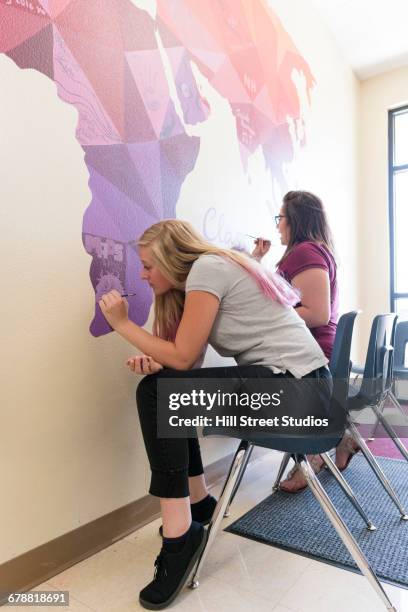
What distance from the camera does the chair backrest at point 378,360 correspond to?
5.40 ft

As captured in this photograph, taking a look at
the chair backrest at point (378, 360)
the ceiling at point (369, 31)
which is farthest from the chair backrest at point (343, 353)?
the ceiling at point (369, 31)

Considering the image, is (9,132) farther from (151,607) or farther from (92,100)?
(151,607)

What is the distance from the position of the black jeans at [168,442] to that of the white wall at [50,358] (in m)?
0.25

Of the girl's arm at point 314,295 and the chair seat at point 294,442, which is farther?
the girl's arm at point 314,295

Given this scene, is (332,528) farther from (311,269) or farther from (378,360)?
(311,269)

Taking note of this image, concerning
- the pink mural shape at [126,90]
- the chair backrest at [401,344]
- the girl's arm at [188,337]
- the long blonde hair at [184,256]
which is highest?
the pink mural shape at [126,90]

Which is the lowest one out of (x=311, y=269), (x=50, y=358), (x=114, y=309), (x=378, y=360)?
(x=378, y=360)

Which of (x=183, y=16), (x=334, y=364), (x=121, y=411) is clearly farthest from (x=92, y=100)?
(x=334, y=364)

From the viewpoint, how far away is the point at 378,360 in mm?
1699

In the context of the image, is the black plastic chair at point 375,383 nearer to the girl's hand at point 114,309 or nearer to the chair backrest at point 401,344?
the chair backrest at point 401,344

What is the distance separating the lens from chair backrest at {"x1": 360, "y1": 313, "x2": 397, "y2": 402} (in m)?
1.65

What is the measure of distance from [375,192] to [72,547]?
345 centimetres

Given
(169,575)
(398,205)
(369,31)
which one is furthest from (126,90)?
(398,205)

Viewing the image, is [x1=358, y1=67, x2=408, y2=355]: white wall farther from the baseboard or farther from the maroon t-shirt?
the baseboard
